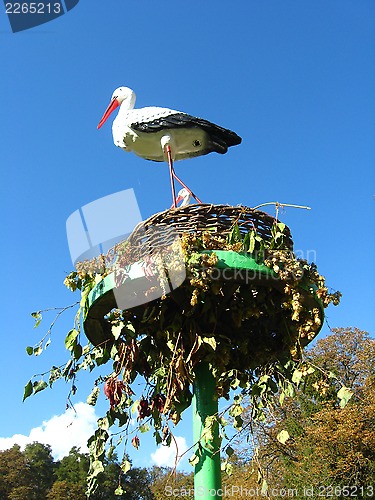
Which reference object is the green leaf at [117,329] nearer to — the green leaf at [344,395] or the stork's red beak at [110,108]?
the green leaf at [344,395]

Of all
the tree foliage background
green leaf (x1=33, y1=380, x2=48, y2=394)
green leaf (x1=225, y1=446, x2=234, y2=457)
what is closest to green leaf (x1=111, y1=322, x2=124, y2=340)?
green leaf (x1=33, y1=380, x2=48, y2=394)

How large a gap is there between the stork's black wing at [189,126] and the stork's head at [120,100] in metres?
1.26

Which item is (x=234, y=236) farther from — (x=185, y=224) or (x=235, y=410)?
(x=235, y=410)

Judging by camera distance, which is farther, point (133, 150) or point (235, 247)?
point (133, 150)

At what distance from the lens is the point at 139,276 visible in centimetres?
301

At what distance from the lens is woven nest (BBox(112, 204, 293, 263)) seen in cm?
308

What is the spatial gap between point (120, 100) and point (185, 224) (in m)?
3.19

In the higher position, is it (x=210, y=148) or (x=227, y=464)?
(x=210, y=148)

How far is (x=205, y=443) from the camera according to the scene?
3.12 metres

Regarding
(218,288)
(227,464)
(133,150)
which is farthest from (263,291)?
(133,150)

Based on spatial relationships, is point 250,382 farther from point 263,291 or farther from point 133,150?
point 133,150

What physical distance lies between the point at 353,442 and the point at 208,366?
50.8ft

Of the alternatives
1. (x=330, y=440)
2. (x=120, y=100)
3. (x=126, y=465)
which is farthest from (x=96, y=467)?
(x=330, y=440)

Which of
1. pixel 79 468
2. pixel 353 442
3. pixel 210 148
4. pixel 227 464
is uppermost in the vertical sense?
pixel 79 468
